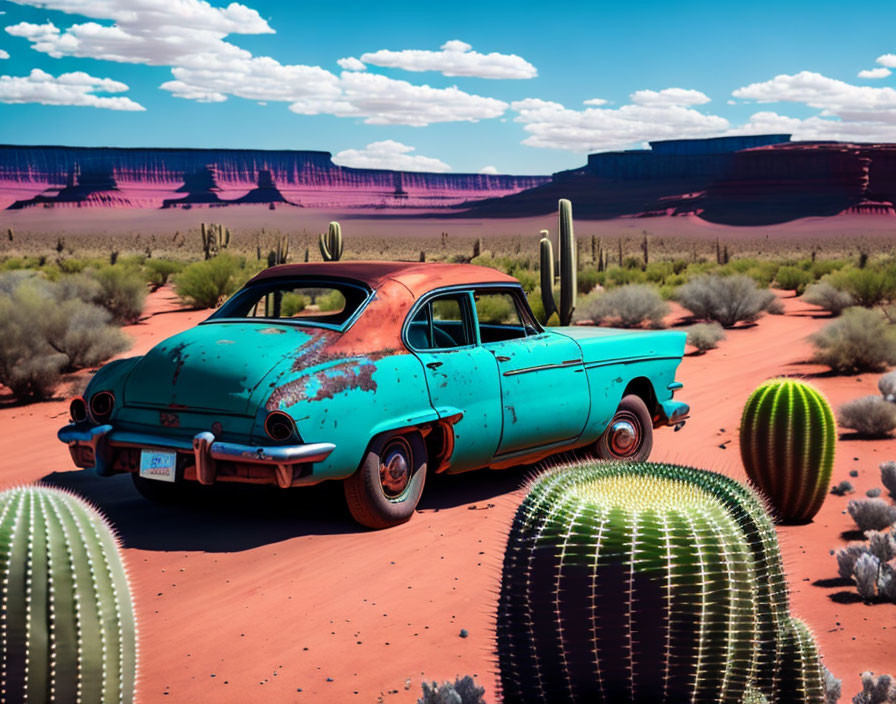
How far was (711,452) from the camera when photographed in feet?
30.6

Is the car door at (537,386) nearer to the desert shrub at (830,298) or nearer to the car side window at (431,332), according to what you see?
the car side window at (431,332)

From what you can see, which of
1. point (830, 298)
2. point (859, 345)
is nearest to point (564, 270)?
point (859, 345)

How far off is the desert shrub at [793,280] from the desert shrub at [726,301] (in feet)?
24.3

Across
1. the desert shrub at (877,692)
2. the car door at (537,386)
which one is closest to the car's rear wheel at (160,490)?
the car door at (537,386)

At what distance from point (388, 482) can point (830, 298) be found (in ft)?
59.4

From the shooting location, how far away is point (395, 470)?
20.9ft

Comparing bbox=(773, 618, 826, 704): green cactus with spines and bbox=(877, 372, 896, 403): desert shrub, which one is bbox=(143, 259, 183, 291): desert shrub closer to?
bbox=(877, 372, 896, 403): desert shrub

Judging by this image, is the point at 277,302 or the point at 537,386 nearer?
the point at 537,386

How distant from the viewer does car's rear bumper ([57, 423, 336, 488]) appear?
5.62 metres

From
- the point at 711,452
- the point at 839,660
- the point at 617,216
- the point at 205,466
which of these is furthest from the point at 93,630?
the point at 617,216

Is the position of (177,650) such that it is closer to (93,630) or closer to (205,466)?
(205,466)

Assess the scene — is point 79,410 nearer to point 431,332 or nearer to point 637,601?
point 431,332

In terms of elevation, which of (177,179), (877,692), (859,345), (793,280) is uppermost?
(177,179)

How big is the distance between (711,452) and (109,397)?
17.7ft
